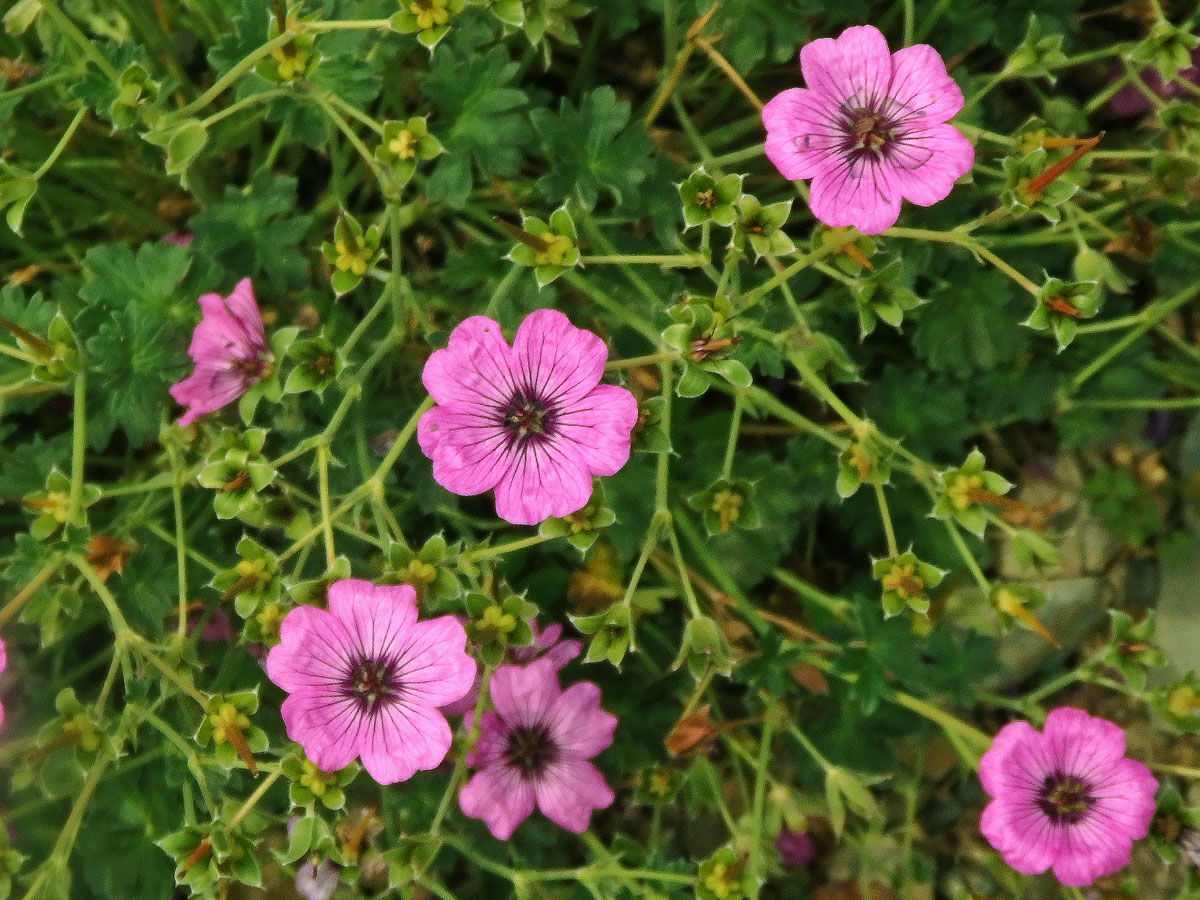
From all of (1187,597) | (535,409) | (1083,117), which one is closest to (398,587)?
(535,409)

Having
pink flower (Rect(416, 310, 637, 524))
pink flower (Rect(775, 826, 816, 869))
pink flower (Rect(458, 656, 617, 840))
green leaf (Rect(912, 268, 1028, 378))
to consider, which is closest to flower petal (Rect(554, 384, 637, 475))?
pink flower (Rect(416, 310, 637, 524))

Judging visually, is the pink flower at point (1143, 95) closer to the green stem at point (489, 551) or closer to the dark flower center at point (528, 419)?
the dark flower center at point (528, 419)

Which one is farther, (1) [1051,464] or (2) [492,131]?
(1) [1051,464]

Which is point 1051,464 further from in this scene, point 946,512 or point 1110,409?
point 946,512

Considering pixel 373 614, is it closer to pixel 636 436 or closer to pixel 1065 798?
pixel 636 436

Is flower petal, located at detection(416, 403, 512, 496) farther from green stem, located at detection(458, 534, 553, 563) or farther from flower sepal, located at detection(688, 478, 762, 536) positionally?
flower sepal, located at detection(688, 478, 762, 536)
